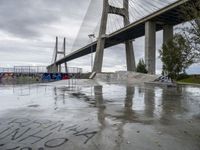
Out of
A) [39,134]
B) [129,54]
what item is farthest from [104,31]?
[39,134]

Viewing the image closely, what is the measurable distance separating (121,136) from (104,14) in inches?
1969

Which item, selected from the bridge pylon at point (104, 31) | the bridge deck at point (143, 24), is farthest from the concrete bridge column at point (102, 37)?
the bridge deck at point (143, 24)

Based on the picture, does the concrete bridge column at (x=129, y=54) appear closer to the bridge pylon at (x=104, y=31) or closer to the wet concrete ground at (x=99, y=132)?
the bridge pylon at (x=104, y=31)

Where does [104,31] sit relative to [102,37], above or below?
above

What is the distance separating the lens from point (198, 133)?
6.02 meters

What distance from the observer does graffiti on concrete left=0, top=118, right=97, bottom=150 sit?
510cm

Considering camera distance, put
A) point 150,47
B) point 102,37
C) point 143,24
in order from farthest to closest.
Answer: point 102,37 < point 143,24 < point 150,47

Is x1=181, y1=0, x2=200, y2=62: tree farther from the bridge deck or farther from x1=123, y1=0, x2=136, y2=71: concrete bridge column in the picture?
x1=123, y1=0, x2=136, y2=71: concrete bridge column

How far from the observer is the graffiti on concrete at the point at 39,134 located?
5.10m

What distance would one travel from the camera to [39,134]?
230 inches

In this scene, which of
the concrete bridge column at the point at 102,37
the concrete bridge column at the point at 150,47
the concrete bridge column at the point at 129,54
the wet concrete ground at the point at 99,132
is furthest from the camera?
the concrete bridge column at the point at 129,54

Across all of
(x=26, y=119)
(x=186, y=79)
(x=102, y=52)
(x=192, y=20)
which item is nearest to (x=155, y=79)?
(x=186, y=79)

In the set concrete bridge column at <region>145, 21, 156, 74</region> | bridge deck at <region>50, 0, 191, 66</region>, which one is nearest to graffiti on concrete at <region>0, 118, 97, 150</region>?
bridge deck at <region>50, 0, 191, 66</region>

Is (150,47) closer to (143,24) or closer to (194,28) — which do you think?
(143,24)
